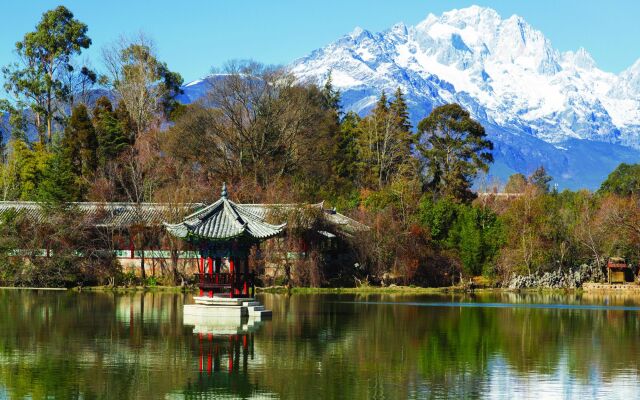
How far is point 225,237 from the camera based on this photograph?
36.8m

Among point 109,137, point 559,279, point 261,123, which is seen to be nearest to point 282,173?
point 261,123

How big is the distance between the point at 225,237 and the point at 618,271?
3212cm

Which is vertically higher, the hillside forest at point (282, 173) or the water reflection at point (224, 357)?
the hillside forest at point (282, 173)

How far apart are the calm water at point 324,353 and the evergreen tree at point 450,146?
3006 cm

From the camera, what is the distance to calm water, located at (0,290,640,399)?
72.8ft

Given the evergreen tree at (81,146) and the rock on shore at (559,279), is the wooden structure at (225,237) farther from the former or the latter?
the evergreen tree at (81,146)

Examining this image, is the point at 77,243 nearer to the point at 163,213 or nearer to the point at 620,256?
the point at 163,213

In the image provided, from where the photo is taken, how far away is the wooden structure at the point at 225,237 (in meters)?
36.9

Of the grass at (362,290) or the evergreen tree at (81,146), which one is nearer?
the grass at (362,290)

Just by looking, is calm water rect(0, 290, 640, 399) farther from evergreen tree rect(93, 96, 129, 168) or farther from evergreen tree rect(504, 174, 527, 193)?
evergreen tree rect(504, 174, 527, 193)

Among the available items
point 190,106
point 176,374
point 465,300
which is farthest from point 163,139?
point 176,374

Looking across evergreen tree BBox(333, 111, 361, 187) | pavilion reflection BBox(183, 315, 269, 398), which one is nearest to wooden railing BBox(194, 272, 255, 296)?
pavilion reflection BBox(183, 315, 269, 398)

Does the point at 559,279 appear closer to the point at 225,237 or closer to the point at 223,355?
the point at 225,237

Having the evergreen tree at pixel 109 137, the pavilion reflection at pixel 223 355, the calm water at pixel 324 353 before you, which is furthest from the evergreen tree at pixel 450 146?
the pavilion reflection at pixel 223 355
